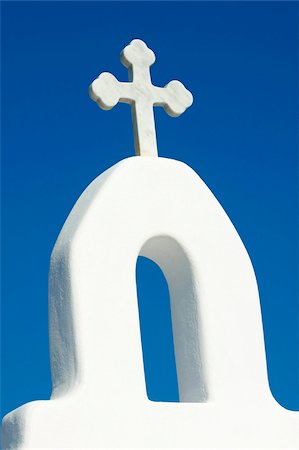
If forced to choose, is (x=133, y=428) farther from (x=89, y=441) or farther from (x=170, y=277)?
(x=170, y=277)

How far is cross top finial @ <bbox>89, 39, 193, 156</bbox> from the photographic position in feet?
22.4

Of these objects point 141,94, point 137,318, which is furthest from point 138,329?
point 141,94

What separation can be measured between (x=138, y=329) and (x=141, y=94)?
6.48 feet

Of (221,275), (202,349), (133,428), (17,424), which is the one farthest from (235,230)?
(17,424)

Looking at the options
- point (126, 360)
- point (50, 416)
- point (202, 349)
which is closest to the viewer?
point (50, 416)

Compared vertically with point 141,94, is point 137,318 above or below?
below

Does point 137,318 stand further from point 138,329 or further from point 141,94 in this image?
point 141,94

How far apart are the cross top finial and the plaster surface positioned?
0.84ft

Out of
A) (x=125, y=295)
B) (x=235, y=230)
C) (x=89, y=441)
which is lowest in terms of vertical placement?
(x=89, y=441)

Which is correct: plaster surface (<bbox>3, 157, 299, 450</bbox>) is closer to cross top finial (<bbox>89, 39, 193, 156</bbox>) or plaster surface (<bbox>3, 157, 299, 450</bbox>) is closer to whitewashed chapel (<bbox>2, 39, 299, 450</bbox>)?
whitewashed chapel (<bbox>2, 39, 299, 450</bbox>)

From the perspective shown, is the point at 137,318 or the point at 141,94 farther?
the point at 141,94

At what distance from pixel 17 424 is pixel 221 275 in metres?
1.96

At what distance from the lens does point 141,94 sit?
23.0 ft

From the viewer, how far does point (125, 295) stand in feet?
20.1
